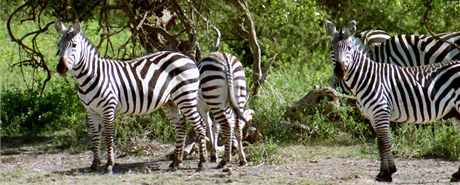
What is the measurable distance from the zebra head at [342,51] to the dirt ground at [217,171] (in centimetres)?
112

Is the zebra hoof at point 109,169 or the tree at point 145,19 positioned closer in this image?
the zebra hoof at point 109,169

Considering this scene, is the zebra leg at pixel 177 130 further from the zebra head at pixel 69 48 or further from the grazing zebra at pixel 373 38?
the grazing zebra at pixel 373 38

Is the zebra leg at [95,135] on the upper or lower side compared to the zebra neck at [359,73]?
lower

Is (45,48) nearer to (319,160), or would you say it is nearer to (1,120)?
(1,120)

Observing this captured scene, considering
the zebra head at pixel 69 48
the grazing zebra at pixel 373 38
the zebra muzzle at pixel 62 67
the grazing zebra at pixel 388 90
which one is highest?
the grazing zebra at pixel 373 38

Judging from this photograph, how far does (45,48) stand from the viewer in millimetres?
18750

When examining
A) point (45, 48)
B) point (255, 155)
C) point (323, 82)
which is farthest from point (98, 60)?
point (45, 48)

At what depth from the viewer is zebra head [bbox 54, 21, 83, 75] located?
9.11 metres

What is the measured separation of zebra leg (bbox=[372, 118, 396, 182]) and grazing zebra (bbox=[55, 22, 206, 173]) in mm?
2194

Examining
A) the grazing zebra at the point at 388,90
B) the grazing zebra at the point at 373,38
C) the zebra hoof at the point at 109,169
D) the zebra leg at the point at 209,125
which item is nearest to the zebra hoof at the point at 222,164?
the zebra leg at the point at 209,125

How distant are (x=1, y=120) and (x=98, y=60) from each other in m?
3.78

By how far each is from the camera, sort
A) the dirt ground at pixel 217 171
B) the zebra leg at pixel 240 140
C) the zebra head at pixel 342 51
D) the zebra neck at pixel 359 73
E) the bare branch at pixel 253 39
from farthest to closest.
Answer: the bare branch at pixel 253 39, the zebra leg at pixel 240 140, the dirt ground at pixel 217 171, the zebra neck at pixel 359 73, the zebra head at pixel 342 51

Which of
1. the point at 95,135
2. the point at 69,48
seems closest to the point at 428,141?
the point at 95,135

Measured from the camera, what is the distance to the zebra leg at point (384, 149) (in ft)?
27.7
